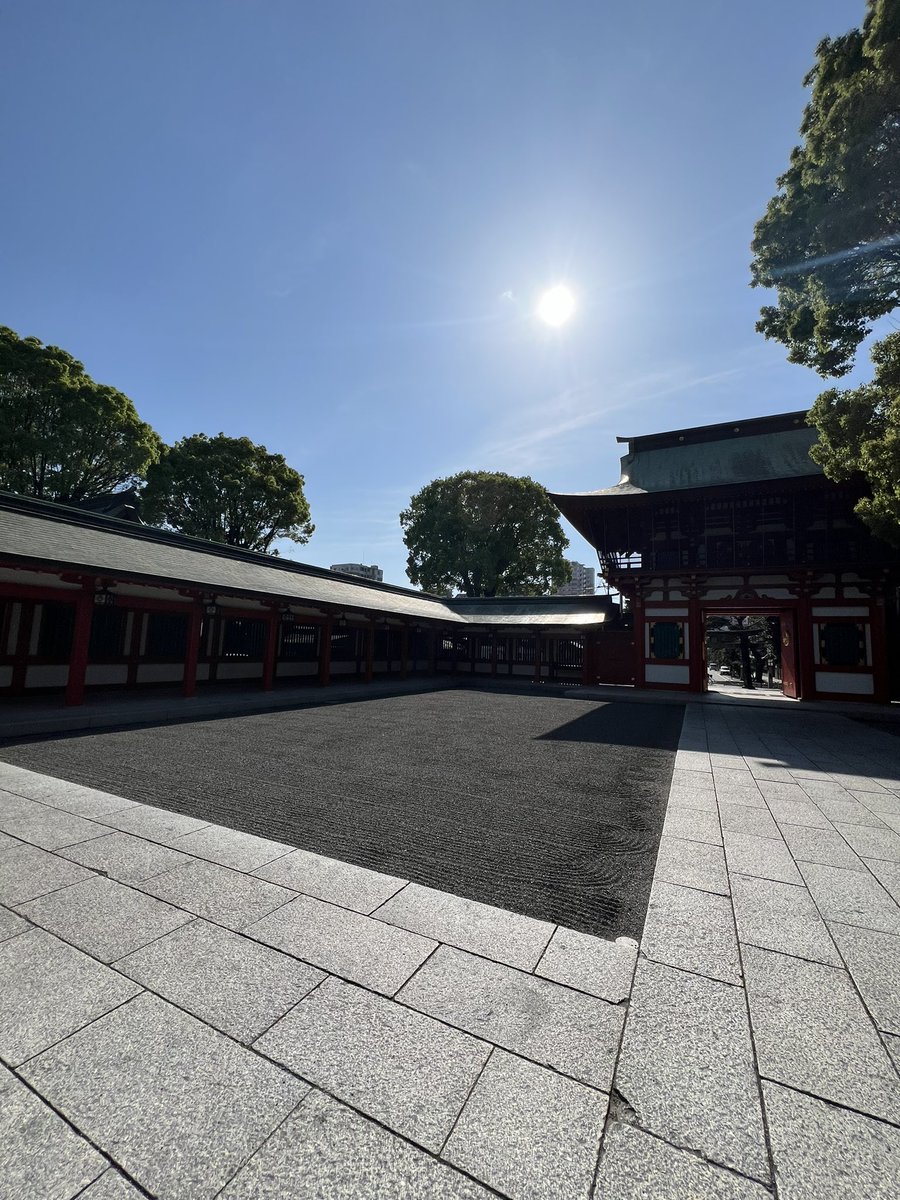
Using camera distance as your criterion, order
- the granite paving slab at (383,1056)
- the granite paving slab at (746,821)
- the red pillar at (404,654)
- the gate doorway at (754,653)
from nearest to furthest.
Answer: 1. the granite paving slab at (383,1056)
2. the granite paving slab at (746,821)
3. the gate doorway at (754,653)
4. the red pillar at (404,654)

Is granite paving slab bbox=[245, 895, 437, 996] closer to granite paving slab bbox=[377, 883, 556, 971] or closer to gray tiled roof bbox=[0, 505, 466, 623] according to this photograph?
granite paving slab bbox=[377, 883, 556, 971]

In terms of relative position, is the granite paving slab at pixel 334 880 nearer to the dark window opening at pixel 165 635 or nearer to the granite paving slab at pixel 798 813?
the granite paving slab at pixel 798 813

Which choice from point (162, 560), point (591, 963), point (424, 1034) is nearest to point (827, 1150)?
point (591, 963)

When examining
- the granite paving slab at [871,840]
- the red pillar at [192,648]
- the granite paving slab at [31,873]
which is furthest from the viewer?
the red pillar at [192,648]

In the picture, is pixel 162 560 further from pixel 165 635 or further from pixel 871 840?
pixel 871 840

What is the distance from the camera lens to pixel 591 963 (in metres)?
2.44

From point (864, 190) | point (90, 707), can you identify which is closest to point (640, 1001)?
point (90, 707)

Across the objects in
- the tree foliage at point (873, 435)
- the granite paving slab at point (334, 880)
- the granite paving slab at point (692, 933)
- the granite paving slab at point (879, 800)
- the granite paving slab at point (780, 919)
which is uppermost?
the tree foliage at point (873, 435)

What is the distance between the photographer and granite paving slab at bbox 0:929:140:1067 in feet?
6.29

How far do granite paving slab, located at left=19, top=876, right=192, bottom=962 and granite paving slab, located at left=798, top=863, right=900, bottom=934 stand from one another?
3.90m

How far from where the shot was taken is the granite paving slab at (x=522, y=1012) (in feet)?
6.09

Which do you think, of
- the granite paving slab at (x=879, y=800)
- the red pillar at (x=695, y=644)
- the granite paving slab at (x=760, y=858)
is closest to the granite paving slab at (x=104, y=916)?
the granite paving slab at (x=760, y=858)

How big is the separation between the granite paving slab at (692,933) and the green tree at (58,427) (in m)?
25.0

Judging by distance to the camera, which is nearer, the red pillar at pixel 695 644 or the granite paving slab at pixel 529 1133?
the granite paving slab at pixel 529 1133
